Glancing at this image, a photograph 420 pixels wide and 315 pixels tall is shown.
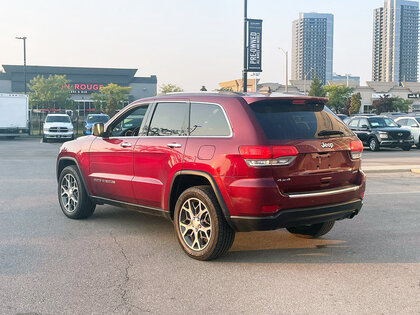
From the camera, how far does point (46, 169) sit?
14.7m

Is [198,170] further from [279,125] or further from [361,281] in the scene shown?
[361,281]

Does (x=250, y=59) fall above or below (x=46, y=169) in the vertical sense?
above

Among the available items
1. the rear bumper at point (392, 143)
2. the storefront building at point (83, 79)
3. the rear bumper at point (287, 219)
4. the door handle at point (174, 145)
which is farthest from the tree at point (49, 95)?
the rear bumper at point (287, 219)

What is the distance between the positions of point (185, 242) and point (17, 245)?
205 centimetres

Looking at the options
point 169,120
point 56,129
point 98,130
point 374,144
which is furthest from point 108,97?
point 169,120

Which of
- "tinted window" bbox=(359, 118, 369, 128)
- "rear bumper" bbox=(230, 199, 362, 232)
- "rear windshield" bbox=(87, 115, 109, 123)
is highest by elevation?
"rear windshield" bbox=(87, 115, 109, 123)

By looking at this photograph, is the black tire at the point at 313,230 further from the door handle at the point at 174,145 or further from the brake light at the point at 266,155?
the door handle at the point at 174,145

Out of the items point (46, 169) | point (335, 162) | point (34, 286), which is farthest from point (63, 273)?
point (46, 169)

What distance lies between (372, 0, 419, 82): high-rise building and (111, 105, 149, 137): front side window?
192091mm

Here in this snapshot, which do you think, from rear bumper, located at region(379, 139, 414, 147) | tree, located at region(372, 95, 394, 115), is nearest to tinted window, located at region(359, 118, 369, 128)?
rear bumper, located at region(379, 139, 414, 147)

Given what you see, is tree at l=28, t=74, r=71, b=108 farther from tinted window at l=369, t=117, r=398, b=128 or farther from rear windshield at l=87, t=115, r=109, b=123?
tinted window at l=369, t=117, r=398, b=128

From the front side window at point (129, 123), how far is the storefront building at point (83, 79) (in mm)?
77150

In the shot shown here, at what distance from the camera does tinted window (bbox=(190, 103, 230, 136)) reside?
5367 millimetres

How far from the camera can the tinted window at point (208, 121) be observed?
5367 millimetres
